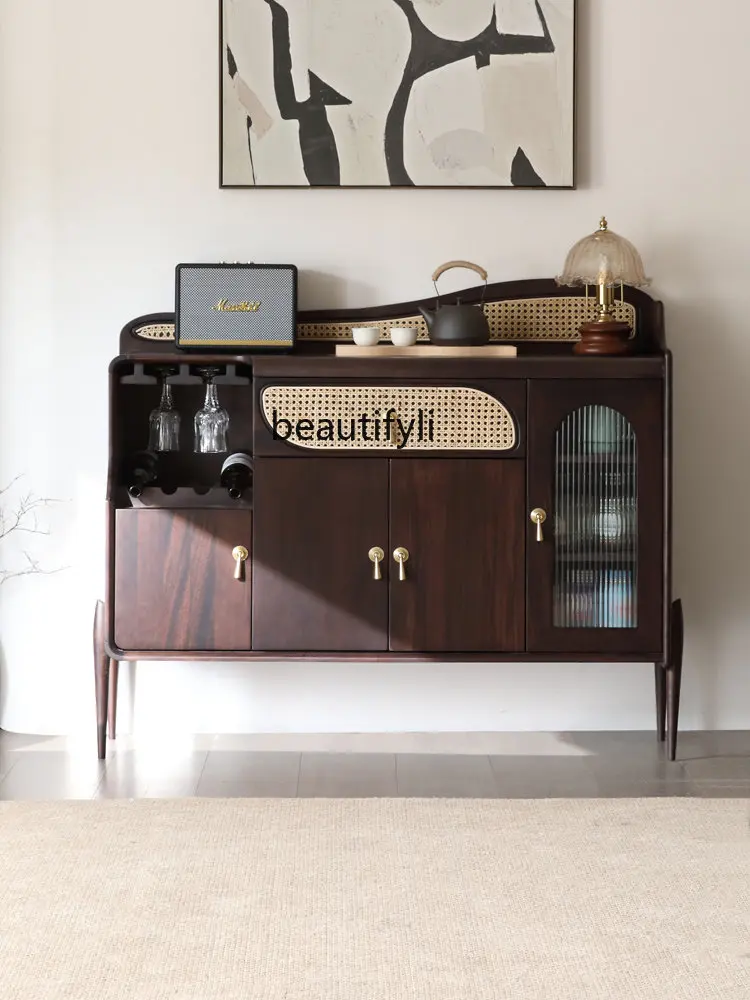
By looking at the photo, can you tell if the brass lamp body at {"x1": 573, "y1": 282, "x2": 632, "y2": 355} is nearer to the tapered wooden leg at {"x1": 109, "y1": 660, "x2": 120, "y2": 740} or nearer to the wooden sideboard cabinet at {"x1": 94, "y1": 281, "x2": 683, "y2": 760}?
the wooden sideboard cabinet at {"x1": 94, "y1": 281, "x2": 683, "y2": 760}

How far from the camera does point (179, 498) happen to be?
2.92 m

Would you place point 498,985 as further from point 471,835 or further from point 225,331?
point 225,331

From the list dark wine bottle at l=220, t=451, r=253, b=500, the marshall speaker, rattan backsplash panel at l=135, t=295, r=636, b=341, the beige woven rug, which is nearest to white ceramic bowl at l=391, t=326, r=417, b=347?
rattan backsplash panel at l=135, t=295, r=636, b=341

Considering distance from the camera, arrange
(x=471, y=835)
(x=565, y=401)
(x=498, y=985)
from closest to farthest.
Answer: (x=498, y=985)
(x=471, y=835)
(x=565, y=401)

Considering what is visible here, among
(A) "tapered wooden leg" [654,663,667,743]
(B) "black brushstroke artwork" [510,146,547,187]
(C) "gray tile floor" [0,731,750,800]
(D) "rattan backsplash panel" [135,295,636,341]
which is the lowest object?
(C) "gray tile floor" [0,731,750,800]

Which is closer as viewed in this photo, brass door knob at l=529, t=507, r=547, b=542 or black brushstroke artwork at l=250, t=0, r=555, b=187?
brass door knob at l=529, t=507, r=547, b=542

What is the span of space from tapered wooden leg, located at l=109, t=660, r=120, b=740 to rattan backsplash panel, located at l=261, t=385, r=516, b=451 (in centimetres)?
93

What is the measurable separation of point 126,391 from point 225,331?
365 millimetres

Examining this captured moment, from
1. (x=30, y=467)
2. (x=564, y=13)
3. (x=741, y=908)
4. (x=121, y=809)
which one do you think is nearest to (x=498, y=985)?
(x=741, y=908)

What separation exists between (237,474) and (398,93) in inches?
47.4

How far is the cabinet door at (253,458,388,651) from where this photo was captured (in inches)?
111

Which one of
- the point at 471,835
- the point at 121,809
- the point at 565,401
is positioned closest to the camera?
the point at 471,835

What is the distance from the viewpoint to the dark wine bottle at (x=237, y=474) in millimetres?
2884

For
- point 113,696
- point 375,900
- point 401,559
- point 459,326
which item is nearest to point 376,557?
point 401,559
